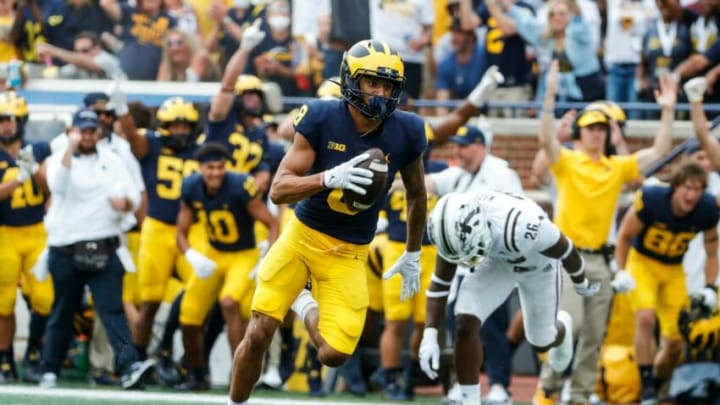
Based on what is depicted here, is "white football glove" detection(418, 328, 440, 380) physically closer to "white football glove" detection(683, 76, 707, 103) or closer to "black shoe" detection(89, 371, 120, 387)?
"white football glove" detection(683, 76, 707, 103)

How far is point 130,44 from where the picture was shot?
14.5 m

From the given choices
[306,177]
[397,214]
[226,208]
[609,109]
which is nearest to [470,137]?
[397,214]

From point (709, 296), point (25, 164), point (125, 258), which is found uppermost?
point (25, 164)

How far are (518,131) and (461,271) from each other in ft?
10.8

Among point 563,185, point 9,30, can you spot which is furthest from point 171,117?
point 9,30

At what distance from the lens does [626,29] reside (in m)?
13.1

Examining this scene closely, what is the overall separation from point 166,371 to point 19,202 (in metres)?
1.59

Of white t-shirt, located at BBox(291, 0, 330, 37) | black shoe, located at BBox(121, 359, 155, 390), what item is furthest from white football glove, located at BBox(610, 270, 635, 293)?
white t-shirt, located at BBox(291, 0, 330, 37)

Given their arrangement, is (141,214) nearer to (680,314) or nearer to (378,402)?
(378,402)

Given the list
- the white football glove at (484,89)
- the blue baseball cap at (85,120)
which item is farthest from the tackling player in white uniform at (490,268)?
the blue baseball cap at (85,120)

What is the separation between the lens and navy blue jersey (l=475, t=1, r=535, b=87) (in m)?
13.2

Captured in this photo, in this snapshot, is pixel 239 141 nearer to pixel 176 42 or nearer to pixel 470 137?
pixel 470 137

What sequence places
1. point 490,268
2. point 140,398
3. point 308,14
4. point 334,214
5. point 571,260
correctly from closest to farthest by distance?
point 334,214
point 571,260
point 490,268
point 140,398
point 308,14

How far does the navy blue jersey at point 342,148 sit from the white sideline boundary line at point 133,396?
227 centimetres
